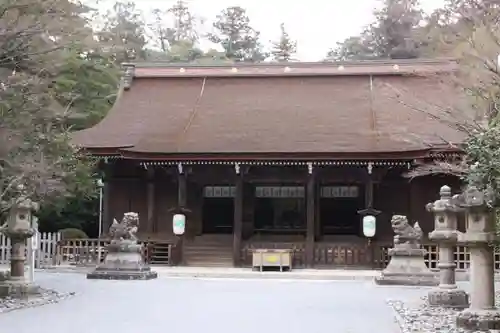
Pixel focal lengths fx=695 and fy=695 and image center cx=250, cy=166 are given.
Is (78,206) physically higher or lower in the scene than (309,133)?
lower

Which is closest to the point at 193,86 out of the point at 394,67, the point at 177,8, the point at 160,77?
the point at 160,77

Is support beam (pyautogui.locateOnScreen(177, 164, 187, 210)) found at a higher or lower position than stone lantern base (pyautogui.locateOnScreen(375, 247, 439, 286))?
higher

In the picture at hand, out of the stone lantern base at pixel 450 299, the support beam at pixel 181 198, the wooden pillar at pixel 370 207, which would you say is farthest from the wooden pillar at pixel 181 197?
the stone lantern base at pixel 450 299

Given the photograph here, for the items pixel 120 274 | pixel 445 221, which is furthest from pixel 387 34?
pixel 445 221

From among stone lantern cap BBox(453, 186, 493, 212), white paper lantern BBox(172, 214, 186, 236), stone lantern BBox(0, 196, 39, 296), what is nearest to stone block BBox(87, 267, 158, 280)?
white paper lantern BBox(172, 214, 186, 236)

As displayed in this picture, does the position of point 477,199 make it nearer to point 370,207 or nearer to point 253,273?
point 253,273

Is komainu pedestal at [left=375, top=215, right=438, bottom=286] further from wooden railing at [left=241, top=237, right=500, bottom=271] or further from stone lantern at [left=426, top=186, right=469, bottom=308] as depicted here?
wooden railing at [left=241, top=237, right=500, bottom=271]

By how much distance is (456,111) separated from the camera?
47.1 ft

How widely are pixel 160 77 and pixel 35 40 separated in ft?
48.6

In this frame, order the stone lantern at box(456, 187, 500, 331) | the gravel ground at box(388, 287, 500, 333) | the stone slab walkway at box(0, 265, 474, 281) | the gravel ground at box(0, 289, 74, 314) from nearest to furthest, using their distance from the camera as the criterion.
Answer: the stone lantern at box(456, 187, 500, 331)
the gravel ground at box(388, 287, 500, 333)
the gravel ground at box(0, 289, 74, 314)
the stone slab walkway at box(0, 265, 474, 281)

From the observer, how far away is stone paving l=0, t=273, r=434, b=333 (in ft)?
28.9

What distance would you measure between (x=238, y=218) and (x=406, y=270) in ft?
20.6

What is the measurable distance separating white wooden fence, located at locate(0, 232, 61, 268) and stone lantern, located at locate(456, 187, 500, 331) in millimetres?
14216

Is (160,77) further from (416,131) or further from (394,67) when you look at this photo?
(416,131)
